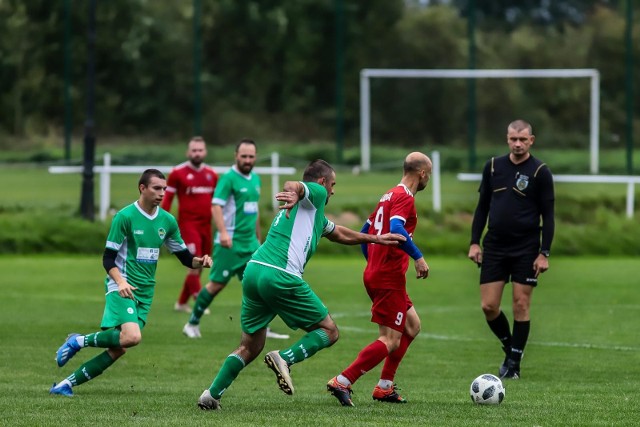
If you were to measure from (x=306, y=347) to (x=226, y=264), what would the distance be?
5.91m

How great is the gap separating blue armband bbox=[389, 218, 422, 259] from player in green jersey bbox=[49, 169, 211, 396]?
56.8 inches

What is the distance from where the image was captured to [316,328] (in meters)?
9.54

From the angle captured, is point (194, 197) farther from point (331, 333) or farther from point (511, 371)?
point (331, 333)

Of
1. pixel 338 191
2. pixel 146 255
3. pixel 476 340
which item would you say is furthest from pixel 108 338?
pixel 338 191

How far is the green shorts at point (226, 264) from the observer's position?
1516cm

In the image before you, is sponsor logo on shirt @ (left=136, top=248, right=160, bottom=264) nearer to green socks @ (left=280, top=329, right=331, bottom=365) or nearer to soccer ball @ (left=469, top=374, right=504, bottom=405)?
green socks @ (left=280, top=329, right=331, bottom=365)

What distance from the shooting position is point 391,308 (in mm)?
10094

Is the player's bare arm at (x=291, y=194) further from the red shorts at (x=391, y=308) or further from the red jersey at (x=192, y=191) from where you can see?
the red jersey at (x=192, y=191)

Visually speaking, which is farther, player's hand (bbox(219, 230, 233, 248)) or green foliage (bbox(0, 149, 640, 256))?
green foliage (bbox(0, 149, 640, 256))

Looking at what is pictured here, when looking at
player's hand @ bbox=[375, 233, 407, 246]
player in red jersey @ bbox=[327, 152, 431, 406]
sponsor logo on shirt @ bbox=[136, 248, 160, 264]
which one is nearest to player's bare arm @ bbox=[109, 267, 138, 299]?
sponsor logo on shirt @ bbox=[136, 248, 160, 264]

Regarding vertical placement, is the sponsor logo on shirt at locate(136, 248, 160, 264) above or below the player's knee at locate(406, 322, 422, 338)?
above

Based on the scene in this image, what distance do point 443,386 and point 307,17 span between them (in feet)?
102

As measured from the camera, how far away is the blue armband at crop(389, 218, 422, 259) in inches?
377

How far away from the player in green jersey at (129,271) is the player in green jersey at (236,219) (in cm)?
451
